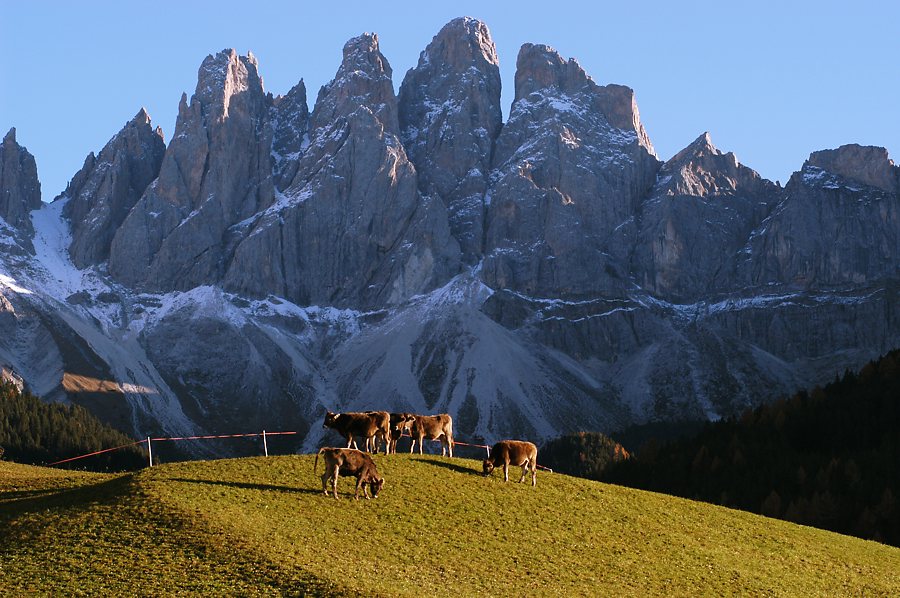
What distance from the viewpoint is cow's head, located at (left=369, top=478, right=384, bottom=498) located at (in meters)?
55.5

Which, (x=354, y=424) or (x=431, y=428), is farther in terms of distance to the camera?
(x=431, y=428)

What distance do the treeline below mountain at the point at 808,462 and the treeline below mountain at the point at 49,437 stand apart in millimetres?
69514

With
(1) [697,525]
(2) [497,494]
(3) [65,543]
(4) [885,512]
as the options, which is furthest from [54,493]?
(4) [885,512]

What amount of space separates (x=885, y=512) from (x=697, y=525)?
6732cm

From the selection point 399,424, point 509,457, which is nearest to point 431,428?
point 399,424

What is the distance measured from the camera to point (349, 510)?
176 ft

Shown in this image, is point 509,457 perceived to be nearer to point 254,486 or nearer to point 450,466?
point 450,466

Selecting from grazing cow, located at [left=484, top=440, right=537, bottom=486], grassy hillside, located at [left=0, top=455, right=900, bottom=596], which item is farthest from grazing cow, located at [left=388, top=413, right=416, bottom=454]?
grazing cow, located at [left=484, top=440, right=537, bottom=486]

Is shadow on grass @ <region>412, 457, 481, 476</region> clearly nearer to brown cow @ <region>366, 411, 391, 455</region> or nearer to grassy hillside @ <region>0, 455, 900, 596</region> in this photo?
grassy hillside @ <region>0, 455, 900, 596</region>

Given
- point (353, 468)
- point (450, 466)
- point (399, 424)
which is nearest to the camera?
point (353, 468)

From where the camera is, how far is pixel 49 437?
→ 598ft

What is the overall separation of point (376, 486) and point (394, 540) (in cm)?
605

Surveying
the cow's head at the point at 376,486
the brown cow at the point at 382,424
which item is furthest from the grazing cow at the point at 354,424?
the cow's head at the point at 376,486

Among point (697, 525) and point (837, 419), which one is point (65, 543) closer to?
point (697, 525)
